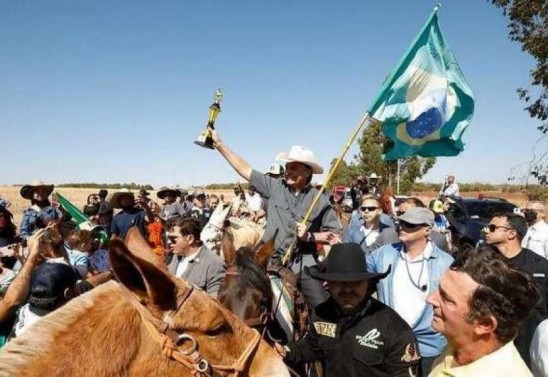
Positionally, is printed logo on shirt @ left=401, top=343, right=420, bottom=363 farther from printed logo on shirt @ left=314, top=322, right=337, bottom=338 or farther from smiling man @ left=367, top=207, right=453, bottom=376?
smiling man @ left=367, top=207, right=453, bottom=376

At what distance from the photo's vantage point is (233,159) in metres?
5.26

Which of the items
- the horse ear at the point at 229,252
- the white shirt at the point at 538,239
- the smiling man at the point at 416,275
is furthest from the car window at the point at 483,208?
the horse ear at the point at 229,252

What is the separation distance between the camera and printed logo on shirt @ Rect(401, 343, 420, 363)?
3.01 metres

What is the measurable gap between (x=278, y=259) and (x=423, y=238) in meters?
1.78

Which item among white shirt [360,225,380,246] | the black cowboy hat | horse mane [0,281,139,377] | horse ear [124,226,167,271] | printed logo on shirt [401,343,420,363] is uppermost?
horse ear [124,226,167,271]

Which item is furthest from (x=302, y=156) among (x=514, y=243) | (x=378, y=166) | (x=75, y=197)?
(x=75, y=197)

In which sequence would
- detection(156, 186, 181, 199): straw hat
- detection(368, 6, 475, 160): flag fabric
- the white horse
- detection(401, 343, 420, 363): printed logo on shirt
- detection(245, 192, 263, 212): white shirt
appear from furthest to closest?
detection(156, 186, 181, 199): straw hat → detection(245, 192, 263, 212): white shirt → the white horse → detection(368, 6, 475, 160): flag fabric → detection(401, 343, 420, 363): printed logo on shirt

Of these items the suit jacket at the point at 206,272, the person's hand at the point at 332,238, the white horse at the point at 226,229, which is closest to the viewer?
the suit jacket at the point at 206,272

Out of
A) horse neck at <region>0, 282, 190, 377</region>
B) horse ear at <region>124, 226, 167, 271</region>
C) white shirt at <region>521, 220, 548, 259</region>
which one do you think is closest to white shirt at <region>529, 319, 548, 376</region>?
horse neck at <region>0, 282, 190, 377</region>

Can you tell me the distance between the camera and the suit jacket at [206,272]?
16.3 feet

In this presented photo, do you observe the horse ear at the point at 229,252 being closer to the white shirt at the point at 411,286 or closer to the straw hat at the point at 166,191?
the white shirt at the point at 411,286

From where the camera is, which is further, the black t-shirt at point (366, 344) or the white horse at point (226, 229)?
the white horse at point (226, 229)

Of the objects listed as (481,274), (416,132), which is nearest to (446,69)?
(416,132)

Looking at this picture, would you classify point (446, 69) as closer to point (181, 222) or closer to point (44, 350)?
point (181, 222)
